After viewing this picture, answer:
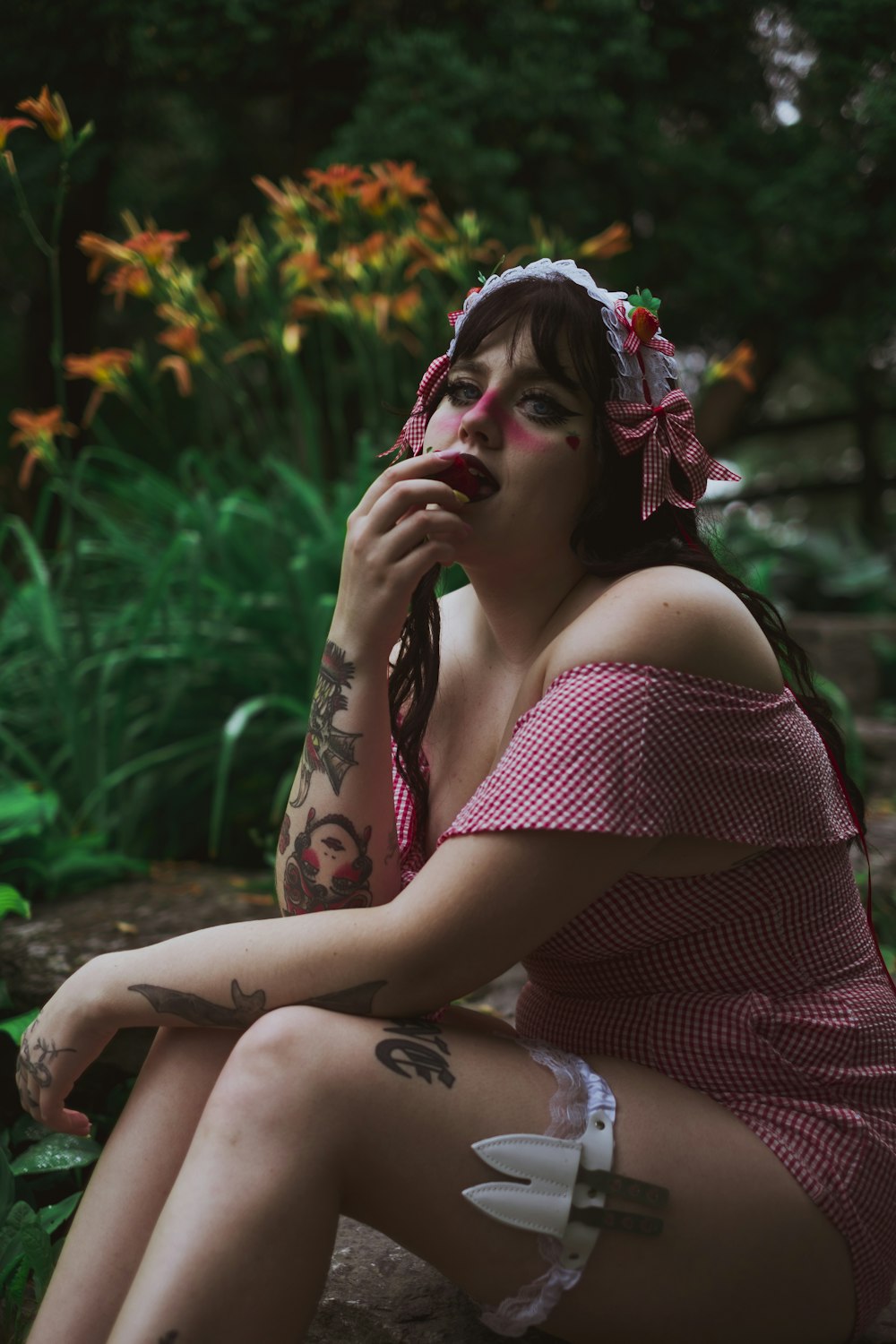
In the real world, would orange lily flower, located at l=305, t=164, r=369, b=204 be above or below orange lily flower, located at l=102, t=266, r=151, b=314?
above

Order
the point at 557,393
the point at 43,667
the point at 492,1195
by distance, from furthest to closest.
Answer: the point at 43,667 < the point at 557,393 < the point at 492,1195

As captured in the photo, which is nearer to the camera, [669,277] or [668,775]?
[668,775]

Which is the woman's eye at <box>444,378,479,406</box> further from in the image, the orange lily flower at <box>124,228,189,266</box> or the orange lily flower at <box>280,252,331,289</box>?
the orange lily flower at <box>280,252,331,289</box>

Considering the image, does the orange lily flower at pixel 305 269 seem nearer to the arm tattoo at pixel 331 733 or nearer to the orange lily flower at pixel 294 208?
the orange lily flower at pixel 294 208

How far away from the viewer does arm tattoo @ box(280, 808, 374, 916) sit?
1386 mm

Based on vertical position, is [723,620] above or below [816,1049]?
above

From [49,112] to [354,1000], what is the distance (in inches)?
61.7

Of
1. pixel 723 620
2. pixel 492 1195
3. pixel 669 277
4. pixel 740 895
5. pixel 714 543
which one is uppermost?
pixel 669 277

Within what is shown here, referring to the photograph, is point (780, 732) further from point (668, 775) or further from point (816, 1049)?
point (816, 1049)

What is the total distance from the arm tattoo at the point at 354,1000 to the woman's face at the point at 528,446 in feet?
1.60

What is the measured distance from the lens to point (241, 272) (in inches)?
104

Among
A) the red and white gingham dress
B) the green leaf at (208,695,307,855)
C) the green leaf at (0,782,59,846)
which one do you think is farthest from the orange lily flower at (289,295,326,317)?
the red and white gingham dress

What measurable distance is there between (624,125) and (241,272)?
1490mm


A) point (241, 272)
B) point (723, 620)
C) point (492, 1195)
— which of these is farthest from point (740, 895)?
point (241, 272)
